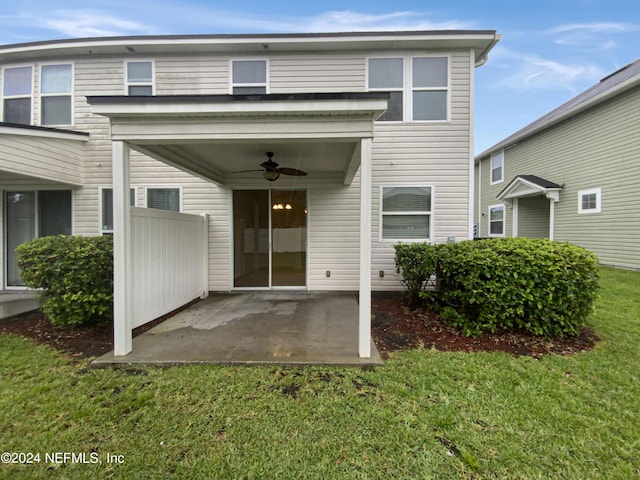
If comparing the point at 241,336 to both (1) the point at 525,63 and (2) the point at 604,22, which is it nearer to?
(2) the point at 604,22

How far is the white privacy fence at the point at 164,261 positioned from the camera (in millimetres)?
3938

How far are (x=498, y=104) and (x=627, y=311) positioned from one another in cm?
1574

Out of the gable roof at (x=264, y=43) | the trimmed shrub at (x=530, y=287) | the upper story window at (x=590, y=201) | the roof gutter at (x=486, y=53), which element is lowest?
the trimmed shrub at (x=530, y=287)

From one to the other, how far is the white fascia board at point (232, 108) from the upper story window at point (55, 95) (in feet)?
16.0

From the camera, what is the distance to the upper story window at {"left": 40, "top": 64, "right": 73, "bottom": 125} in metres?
6.31

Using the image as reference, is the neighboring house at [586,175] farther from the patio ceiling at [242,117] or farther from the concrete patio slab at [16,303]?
the concrete patio slab at [16,303]

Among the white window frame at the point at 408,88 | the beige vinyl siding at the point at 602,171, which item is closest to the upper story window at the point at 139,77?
the white window frame at the point at 408,88

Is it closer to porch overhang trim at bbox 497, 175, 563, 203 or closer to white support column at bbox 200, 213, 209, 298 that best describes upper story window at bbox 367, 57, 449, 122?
white support column at bbox 200, 213, 209, 298

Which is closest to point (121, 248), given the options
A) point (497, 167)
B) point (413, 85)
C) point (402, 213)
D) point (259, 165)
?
point (259, 165)

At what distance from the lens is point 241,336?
378cm

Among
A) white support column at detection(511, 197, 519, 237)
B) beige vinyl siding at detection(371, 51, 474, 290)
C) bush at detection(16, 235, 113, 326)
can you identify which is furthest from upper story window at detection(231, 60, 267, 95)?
white support column at detection(511, 197, 519, 237)

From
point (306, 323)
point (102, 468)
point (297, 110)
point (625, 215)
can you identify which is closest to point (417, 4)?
point (297, 110)

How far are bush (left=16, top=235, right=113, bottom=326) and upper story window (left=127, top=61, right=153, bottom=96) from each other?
4.09 meters

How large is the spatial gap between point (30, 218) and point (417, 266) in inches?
335
